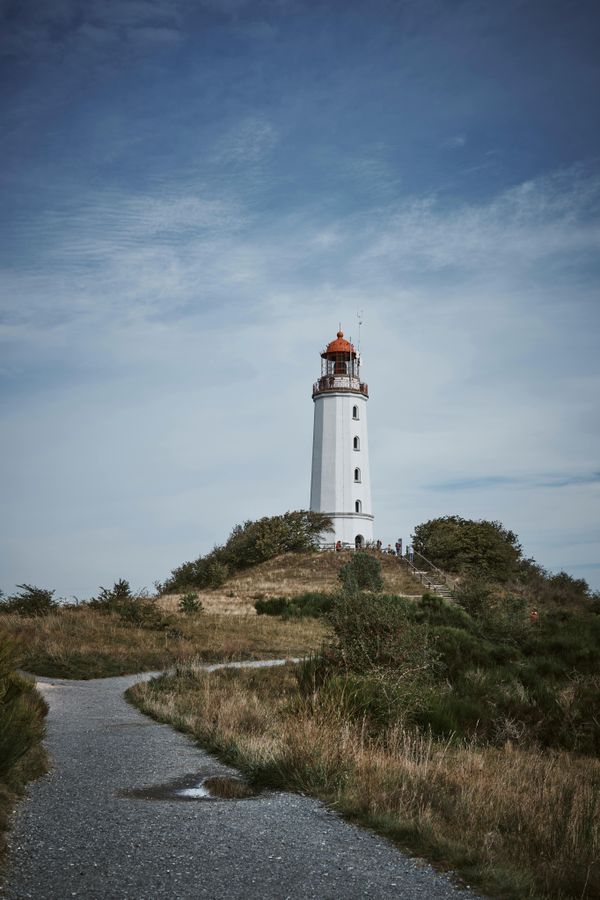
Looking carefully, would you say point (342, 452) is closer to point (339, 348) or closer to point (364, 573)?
point (339, 348)

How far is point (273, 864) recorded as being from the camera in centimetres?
577

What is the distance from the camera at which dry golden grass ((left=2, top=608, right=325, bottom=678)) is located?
65.8 feet

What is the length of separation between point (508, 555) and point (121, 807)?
1869 inches

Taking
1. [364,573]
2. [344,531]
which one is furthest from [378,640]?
[344,531]

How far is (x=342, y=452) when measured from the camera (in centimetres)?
5656

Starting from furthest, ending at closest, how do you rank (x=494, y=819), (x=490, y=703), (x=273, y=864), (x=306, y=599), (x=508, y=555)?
(x=508, y=555), (x=306, y=599), (x=490, y=703), (x=494, y=819), (x=273, y=864)

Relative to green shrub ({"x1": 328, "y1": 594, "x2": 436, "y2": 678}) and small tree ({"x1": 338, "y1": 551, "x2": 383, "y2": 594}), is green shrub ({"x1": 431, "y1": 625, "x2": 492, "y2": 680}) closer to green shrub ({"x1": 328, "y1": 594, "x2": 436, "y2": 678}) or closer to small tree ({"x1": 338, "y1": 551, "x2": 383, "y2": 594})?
green shrub ({"x1": 328, "y1": 594, "x2": 436, "y2": 678})

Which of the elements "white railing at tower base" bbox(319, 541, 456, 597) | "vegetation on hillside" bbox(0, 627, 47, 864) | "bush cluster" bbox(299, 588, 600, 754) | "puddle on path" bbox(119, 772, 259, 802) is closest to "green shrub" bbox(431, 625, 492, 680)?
"bush cluster" bbox(299, 588, 600, 754)

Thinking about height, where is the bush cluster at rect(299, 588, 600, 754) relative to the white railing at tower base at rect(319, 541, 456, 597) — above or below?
below

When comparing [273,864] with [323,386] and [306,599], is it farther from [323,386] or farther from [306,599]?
[323,386]

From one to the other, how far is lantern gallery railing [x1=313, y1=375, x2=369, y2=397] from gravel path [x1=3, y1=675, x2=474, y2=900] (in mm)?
49429

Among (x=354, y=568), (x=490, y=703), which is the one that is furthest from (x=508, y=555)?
(x=490, y=703)

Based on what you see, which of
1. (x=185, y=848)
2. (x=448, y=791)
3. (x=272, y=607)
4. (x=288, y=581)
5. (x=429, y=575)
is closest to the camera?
(x=185, y=848)

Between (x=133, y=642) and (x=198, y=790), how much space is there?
15811 millimetres
